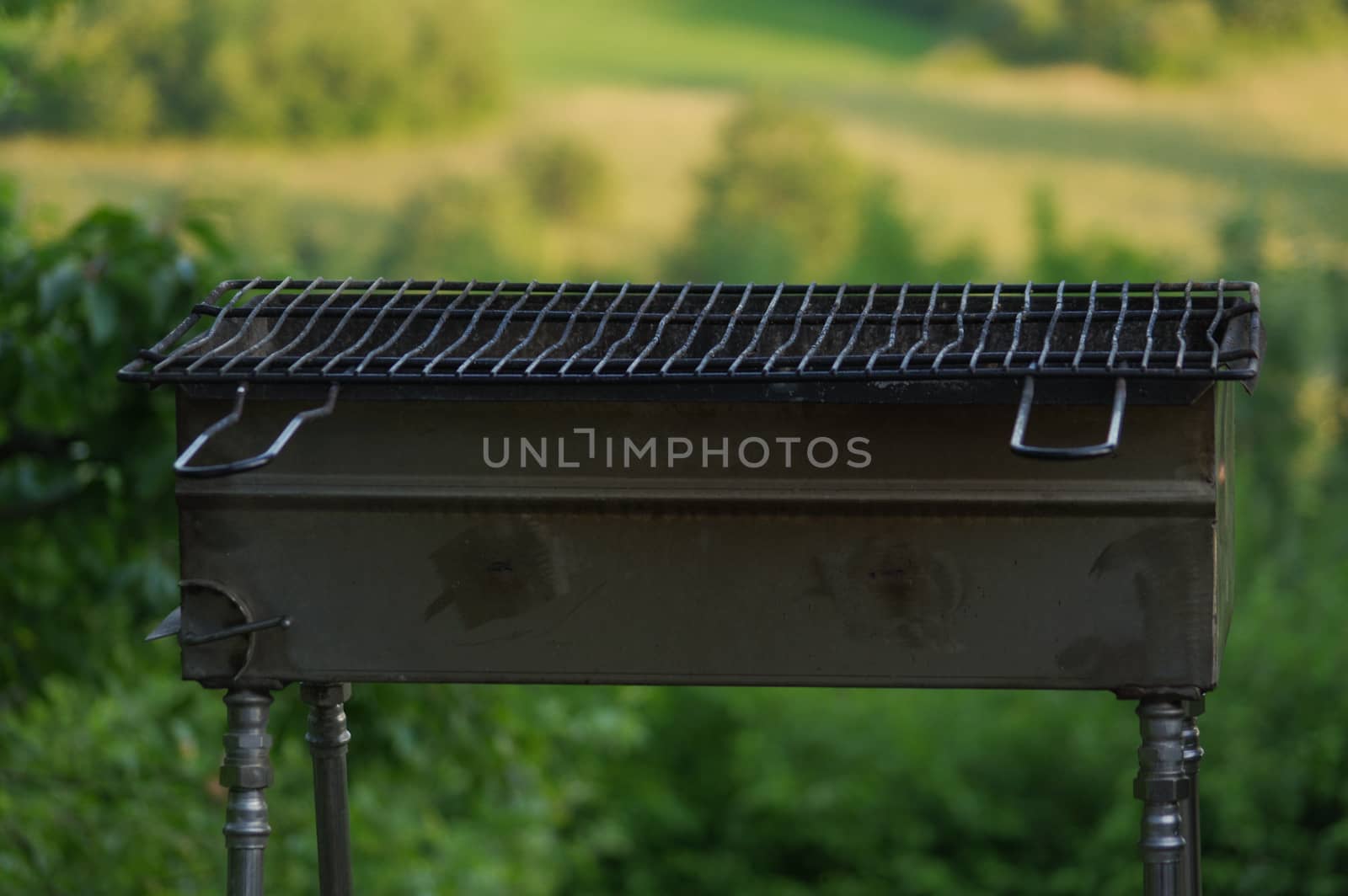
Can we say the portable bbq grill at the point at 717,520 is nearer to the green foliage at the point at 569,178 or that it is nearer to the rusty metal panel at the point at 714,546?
the rusty metal panel at the point at 714,546

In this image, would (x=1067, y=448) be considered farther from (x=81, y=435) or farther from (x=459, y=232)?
(x=459, y=232)

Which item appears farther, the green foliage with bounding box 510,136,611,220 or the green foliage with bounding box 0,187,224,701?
the green foliage with bounding box 510,136,611,220

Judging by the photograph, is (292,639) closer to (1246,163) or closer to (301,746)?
(301,746)

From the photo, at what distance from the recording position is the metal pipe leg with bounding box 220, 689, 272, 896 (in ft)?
7.52

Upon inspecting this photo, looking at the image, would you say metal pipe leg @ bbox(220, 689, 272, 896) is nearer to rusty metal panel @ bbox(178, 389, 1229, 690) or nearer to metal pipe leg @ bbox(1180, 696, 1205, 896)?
rusty metal panel @ bbox(178, 389, 1229, 690)

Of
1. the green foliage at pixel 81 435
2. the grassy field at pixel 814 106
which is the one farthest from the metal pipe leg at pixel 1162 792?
the grassy field at pixel 814 106

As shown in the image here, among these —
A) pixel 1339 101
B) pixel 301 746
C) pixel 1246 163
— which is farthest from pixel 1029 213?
pixel 301 746

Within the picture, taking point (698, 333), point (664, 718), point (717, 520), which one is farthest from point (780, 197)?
point (717, 520)

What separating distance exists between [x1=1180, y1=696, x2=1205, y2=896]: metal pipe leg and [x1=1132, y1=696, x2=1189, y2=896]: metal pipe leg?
0.04 meters

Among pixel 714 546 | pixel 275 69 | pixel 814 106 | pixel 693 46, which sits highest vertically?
pixel 693 46

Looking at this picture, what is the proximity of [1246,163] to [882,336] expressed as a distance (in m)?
10.2

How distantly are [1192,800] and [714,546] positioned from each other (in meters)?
0.88

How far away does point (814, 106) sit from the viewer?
12641mm

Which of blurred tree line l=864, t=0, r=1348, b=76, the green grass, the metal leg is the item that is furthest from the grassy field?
the metal leg
